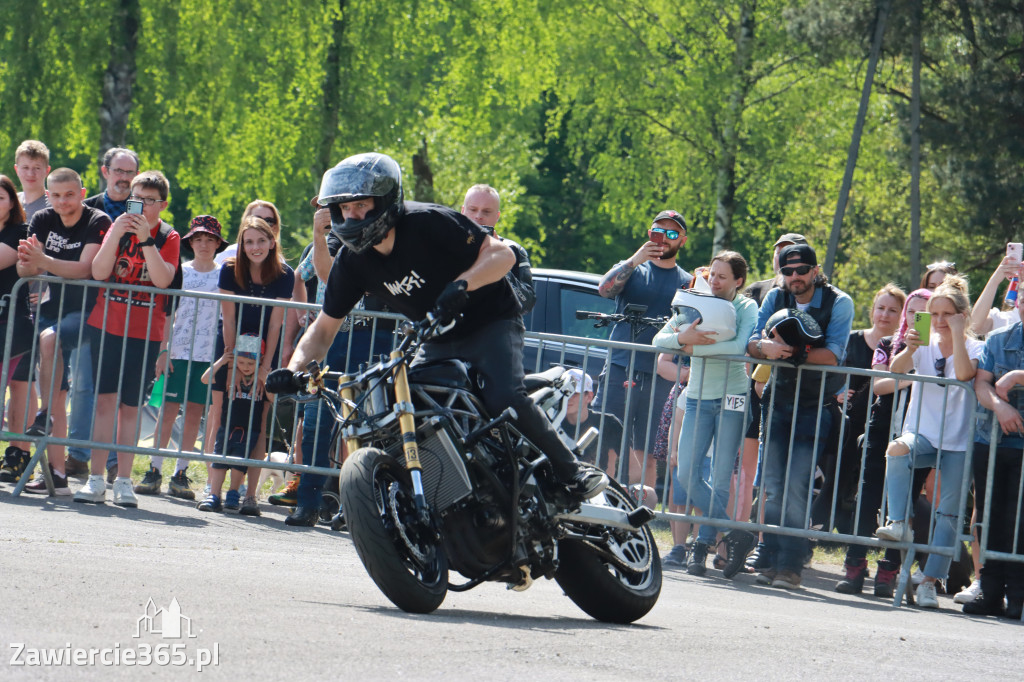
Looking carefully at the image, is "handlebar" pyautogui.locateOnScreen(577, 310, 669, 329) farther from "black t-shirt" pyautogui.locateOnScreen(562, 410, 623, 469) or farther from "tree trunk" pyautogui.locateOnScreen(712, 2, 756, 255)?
"tree trunk" pyautogui.locateOnScreen(712, 2, 756, 255)

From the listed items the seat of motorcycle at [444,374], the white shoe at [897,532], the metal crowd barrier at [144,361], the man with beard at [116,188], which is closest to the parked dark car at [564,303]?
the metal crowd barrier at [144,361]

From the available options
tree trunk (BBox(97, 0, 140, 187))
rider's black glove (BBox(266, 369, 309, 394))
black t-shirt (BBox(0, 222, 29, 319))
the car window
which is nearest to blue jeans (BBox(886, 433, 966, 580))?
the car window

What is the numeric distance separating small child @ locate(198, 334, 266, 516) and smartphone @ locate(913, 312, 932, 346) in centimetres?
438

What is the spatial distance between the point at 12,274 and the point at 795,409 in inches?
213

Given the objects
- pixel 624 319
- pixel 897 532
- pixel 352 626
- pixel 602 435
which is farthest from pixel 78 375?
pixel 897 532

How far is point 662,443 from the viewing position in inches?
386

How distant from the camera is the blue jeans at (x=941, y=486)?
→ 9.11m

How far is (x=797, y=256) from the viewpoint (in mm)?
9672

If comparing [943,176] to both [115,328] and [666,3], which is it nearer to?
[666,3]

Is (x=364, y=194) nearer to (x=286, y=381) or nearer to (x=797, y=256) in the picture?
(x=286, y=381)

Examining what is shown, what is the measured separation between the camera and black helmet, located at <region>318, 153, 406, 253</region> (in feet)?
19.2

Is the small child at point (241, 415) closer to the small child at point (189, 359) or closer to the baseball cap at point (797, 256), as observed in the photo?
the small child at point (189, 359)

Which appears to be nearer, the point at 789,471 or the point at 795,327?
the point at 795,327

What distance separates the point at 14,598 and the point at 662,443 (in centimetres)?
528
